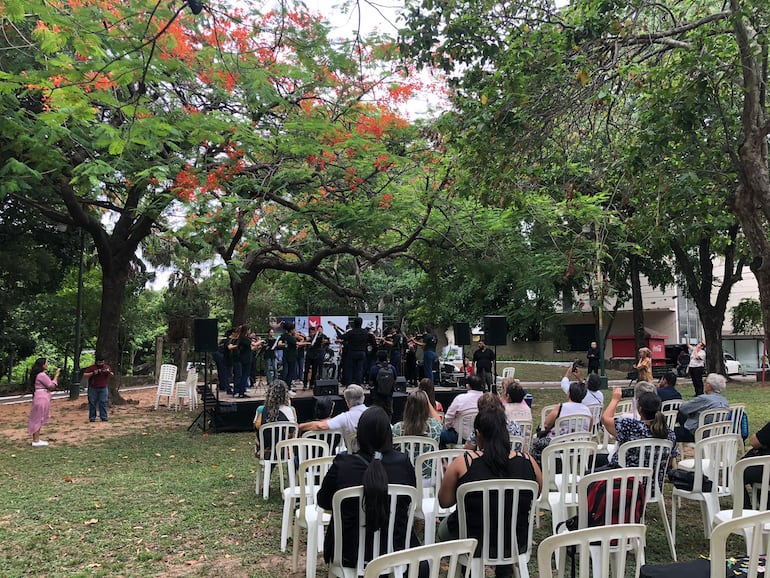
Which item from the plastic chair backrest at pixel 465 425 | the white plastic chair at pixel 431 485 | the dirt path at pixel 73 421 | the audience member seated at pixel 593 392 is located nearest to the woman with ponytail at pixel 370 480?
the white plastic chair at pixel 431 485

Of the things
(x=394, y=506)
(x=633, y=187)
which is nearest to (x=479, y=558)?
(x=394, y=506)

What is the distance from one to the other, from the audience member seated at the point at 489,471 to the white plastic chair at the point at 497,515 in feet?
0.05

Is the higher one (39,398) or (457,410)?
(457,410)

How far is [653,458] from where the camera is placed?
4.15 meters

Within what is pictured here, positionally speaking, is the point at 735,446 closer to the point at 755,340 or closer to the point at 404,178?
the point at 404,178

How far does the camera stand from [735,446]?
14.8ft

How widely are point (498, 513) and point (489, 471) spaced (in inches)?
8.3

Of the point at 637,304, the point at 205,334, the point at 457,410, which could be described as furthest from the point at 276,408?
the point at 637,304

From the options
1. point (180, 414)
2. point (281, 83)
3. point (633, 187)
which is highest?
point (281, 83)

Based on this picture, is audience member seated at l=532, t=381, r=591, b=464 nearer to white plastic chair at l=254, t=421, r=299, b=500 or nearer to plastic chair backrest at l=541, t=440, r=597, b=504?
plastic chair backrest at l=541, t=440, r=597, b=504

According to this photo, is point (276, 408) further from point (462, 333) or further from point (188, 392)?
point (462, 333)

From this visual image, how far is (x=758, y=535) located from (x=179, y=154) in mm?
10120

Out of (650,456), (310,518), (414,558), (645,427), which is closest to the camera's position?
(414,558)

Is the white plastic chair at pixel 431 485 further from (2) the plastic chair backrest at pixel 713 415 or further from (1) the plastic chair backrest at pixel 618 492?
(2) the plastic chair backrest at pixel 713 415
